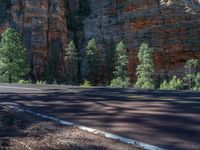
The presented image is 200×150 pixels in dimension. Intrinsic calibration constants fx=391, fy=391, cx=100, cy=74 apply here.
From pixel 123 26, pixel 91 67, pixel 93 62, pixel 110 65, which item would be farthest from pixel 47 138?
pixel 123 26

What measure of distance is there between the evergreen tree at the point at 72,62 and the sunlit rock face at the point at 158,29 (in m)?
5.16

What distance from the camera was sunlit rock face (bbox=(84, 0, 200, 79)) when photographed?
193 feet

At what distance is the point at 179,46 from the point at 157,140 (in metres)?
56.1

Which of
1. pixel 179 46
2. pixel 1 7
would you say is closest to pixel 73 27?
pixel 1 7

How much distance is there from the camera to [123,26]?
62.8m

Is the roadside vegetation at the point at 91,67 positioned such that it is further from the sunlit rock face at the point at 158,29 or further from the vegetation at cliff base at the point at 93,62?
the sunlit rock face at the point at 158,29

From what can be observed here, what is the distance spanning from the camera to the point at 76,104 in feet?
29.0

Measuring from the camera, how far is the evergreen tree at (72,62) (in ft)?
192

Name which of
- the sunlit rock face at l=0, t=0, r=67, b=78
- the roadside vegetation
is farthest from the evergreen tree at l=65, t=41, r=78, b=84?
the sunlit rock face at l=0, t=0, r=67, b=78

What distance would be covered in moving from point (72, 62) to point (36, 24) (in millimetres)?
9751

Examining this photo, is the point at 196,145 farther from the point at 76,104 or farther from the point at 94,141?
the point at 76,104

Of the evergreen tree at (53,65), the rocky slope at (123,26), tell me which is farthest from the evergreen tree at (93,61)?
the rocky slope at (123,26)

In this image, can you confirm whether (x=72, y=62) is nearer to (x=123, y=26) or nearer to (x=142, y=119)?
(x=123, y=26)

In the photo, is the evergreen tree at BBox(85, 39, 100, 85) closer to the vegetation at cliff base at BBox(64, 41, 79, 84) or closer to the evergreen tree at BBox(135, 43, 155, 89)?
the vegetation at cliff base at BBox(64, 41, 79, 84)
